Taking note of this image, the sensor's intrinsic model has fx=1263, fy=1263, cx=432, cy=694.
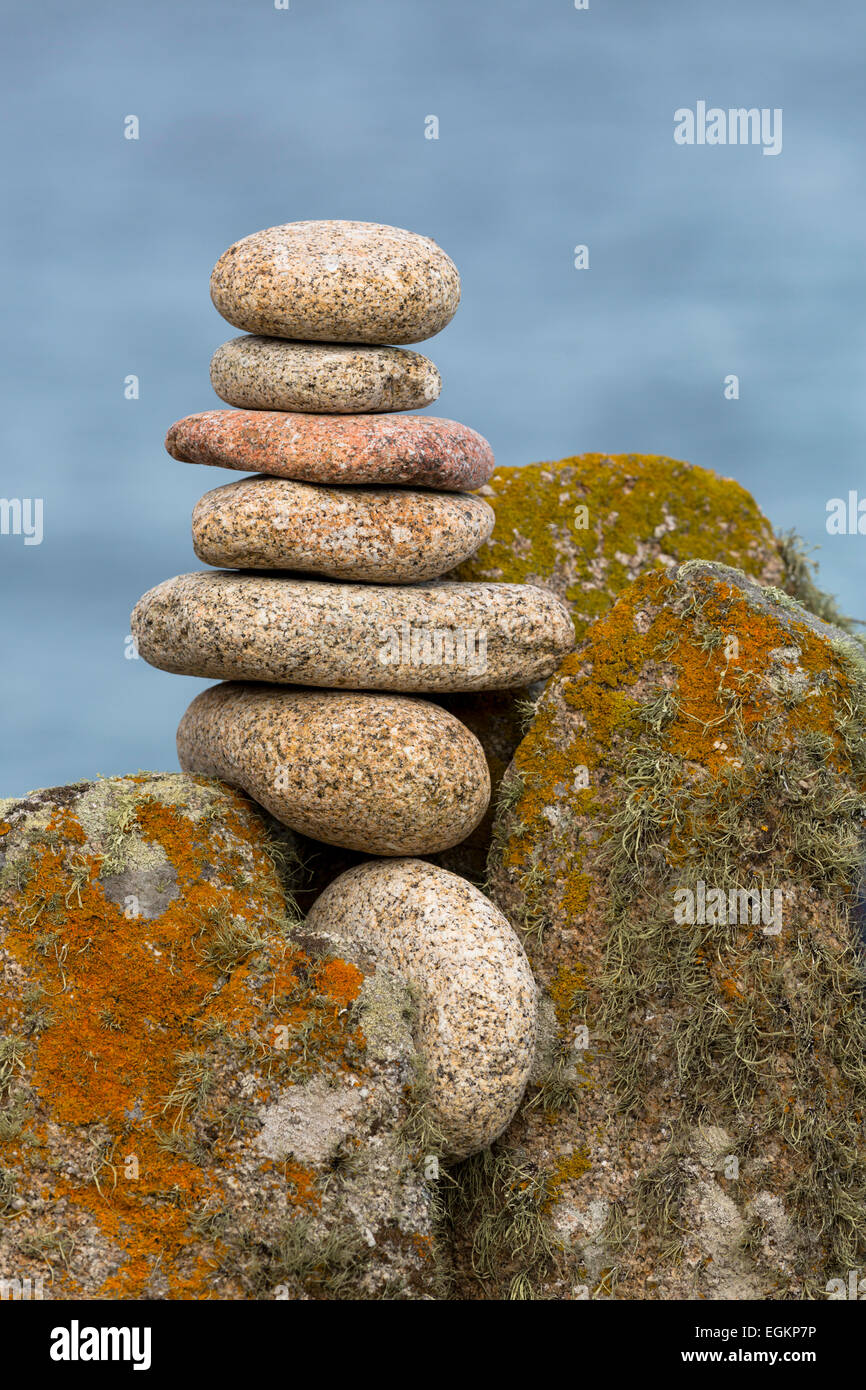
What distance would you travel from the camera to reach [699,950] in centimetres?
717

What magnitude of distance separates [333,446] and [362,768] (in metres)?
1.94

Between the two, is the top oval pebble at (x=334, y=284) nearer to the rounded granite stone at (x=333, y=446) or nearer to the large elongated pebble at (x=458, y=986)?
the rounded granite stone at (x=333, y=446)

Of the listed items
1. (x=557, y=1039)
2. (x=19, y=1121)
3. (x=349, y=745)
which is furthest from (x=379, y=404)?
(x=19, y=1121)

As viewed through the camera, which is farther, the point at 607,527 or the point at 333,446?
the point at 607,527

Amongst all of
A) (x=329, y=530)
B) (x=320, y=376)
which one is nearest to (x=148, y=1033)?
(x=329, y=530)

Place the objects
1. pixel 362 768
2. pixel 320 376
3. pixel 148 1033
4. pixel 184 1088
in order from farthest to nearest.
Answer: pixel 320 376 → pixel 362 768 → pixel 148 1033 → pixel 184 1088

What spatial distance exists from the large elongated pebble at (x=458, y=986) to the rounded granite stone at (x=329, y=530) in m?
1.92

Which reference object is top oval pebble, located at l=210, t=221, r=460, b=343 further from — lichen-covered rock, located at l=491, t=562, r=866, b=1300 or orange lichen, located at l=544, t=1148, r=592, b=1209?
orange lichen, located at l=544, t=1148, r=592, b=1209

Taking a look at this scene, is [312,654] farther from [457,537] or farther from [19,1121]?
[19,1121]

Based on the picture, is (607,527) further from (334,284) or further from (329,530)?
(334,284)

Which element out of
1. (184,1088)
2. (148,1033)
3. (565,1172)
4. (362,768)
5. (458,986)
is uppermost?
(362,768)

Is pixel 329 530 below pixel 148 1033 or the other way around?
the other way around

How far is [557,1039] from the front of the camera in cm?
734

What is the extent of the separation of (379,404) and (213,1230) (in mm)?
4832
